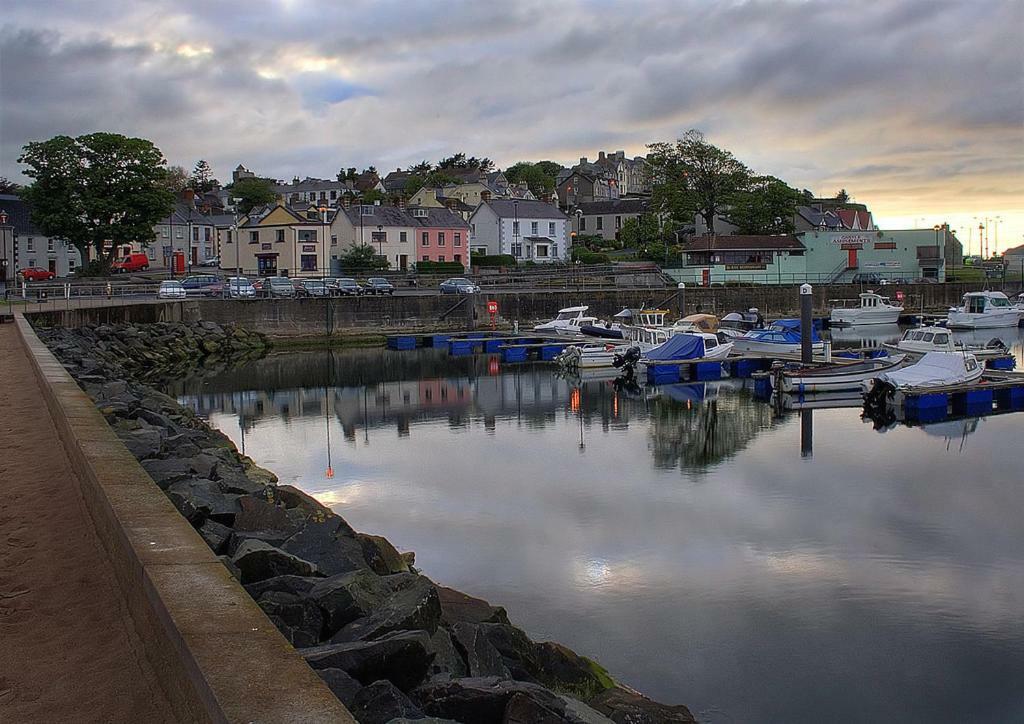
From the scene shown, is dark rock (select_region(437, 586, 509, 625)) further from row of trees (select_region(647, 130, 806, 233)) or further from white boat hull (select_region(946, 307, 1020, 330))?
row of trees (select_region(647, 130, 806, 233))

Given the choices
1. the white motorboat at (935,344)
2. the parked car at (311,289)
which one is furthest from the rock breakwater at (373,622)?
the parked car at (311,289)

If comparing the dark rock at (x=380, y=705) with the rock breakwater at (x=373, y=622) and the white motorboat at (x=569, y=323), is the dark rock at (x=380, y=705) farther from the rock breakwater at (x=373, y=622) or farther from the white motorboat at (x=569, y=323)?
the white motorboat at (x=569, y=323)

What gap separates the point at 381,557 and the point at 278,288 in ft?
162

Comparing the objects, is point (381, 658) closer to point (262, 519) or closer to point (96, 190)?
point (262, 519)

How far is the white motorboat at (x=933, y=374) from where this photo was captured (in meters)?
29.7

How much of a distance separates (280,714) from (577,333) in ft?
163

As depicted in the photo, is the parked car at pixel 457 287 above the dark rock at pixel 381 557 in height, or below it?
above

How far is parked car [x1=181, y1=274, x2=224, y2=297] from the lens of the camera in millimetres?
57856

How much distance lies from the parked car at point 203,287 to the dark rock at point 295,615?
174 feet

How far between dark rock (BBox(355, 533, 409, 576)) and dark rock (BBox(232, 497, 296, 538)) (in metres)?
1.06

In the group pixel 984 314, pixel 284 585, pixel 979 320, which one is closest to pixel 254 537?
pixel 284 585

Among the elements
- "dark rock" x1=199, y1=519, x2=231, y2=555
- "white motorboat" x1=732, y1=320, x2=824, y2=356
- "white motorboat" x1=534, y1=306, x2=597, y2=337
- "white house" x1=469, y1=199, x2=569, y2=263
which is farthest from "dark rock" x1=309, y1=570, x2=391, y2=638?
"white house" x1=469, y1=199, x2=569, y2=263

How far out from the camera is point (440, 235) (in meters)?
85.9

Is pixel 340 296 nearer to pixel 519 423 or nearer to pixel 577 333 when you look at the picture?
pixel 577 333
